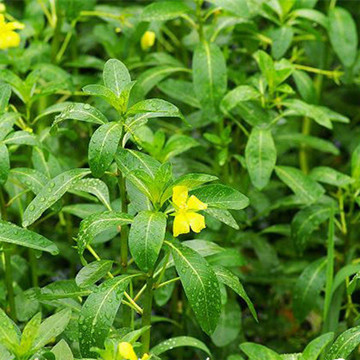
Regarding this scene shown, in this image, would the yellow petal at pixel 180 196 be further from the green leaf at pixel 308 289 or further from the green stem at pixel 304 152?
the green stem at pixel 304 152

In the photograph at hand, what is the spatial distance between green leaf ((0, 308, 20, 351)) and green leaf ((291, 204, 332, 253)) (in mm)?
1053

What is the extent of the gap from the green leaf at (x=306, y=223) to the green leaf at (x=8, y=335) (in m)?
1.05

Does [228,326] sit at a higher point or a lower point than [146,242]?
lower

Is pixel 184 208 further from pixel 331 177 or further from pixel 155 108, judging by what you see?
pixel 331 177

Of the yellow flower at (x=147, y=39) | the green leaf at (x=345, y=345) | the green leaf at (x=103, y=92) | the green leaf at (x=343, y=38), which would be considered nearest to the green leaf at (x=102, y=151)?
the green leaf at (x=103, y=92)

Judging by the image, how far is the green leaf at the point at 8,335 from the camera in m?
1.60

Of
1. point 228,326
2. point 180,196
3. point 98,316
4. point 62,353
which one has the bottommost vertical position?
point 228,326

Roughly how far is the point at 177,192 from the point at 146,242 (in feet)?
0.44

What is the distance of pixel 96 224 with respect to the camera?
67.1 inches

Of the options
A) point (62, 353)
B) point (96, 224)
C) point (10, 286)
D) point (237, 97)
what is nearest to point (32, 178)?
point (10, 286)

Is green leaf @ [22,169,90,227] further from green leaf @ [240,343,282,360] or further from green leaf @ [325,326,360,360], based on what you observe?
green leaf @ [325,326,360,360]

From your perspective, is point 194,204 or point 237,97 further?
point 237,97

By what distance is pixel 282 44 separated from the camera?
102 inches

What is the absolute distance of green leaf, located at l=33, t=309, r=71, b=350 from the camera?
167 cm
